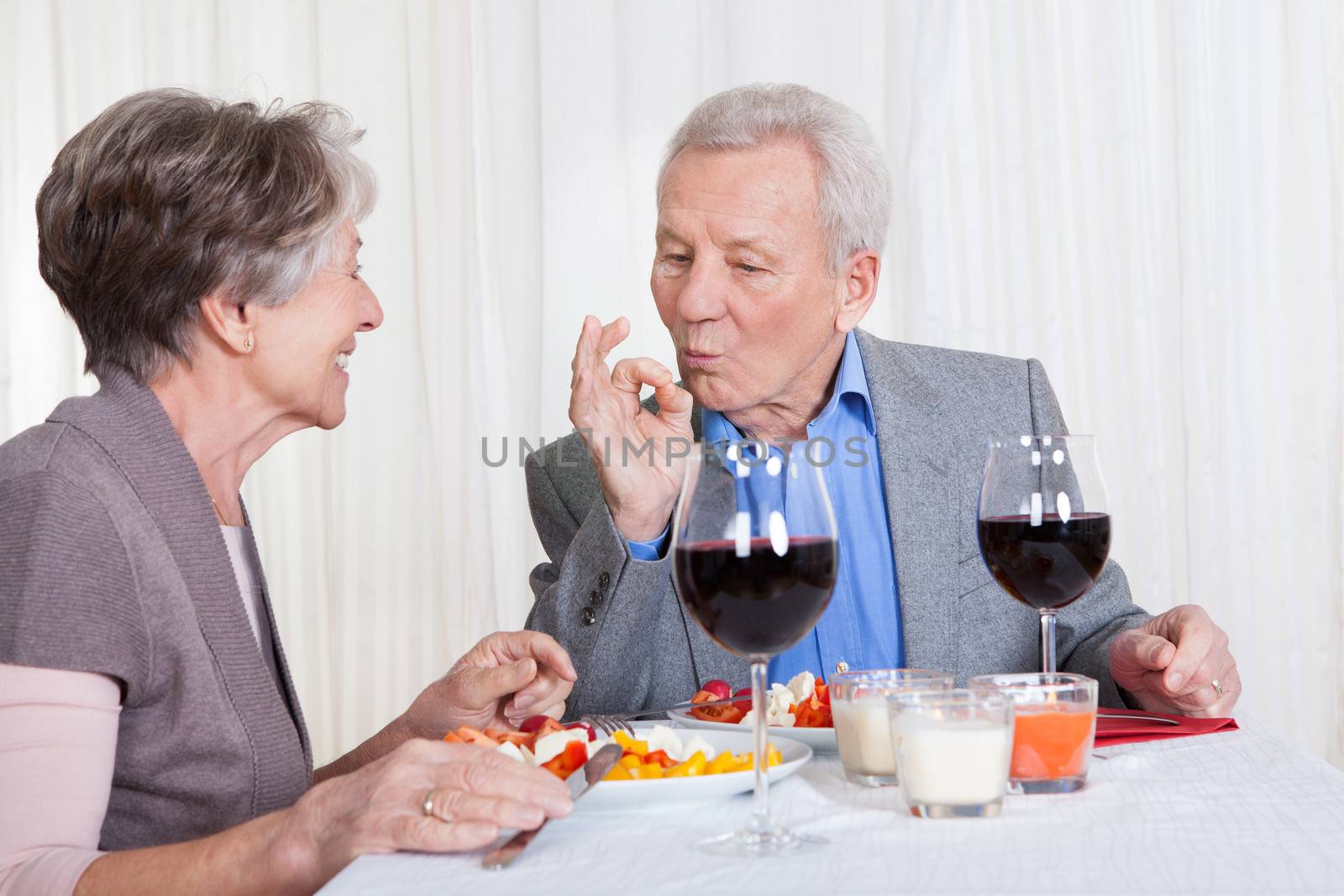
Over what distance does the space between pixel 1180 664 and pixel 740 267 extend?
0.93 m

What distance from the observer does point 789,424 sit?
2.12m

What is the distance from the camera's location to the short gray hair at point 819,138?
200 cm

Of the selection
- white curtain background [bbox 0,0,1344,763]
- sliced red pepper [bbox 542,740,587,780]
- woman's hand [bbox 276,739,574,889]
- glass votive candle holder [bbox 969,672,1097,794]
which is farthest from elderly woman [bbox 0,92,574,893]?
white curtain background [bbox 0,0,1344,763]

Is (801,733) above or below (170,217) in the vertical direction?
below

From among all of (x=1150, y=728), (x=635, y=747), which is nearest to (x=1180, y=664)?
(x=1150, y=728)

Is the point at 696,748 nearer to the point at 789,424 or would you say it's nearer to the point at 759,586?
the point at 759,586

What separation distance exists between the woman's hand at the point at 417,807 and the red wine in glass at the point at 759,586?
0.54 ft

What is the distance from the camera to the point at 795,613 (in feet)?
2.99

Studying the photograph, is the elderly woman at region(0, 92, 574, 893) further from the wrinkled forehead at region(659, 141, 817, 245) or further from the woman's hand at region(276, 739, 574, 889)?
the wrinkled forehead at region(659, 141, 817, 245)

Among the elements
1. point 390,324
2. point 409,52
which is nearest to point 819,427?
point 390,324

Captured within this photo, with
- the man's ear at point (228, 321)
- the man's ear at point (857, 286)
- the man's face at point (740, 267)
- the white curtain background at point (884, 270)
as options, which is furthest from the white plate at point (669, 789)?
the white curtain background at point (884, 270)


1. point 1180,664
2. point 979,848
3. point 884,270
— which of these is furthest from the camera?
point 884,270

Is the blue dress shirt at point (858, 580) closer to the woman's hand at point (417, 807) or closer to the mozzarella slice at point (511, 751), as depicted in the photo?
Answer: the mozzarella slice at point (511, 751)

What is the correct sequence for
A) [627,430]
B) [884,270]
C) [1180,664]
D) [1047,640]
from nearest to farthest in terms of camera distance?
[1047,640], [1180,664], [627,430], [884,270]
